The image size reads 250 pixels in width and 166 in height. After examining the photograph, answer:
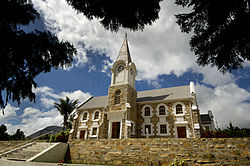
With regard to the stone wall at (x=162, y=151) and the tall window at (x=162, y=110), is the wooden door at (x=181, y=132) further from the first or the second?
the stone wall at (x=162, y=151)

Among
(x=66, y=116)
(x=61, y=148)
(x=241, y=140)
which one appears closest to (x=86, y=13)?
(x=241, y=140)

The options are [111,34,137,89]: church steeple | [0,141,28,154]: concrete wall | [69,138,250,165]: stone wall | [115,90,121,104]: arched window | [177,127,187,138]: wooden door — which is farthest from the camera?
[111,34,137,89]: church steeple

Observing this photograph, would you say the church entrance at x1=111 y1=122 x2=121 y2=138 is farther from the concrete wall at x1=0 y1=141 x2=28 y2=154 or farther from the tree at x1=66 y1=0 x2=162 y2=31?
the tree at x1=66 y1=0 x2=162 y2=31

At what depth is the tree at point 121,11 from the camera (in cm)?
399

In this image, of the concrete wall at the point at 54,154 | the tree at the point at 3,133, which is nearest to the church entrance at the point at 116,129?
the concrete wall at the point at 54,154

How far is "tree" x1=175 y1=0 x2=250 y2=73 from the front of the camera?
330 centimetres

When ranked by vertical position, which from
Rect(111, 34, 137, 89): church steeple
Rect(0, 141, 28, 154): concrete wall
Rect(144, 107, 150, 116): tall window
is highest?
Rect(111, 34, 137, 89): church steeple

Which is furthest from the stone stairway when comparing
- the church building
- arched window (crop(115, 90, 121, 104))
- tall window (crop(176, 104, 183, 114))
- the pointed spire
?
the pointed spire

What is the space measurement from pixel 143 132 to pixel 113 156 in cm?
917

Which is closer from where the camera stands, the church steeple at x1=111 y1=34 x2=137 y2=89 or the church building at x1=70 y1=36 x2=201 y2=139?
the church building at x1=70 y1=36 x2=201 y2=139

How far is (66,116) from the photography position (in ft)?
107

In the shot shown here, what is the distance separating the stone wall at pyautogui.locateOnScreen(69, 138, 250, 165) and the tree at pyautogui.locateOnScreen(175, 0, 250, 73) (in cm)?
619

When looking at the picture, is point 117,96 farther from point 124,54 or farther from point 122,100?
point 124,54

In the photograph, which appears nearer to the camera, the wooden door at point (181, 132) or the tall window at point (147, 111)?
the wooden door at point (181, 132)
